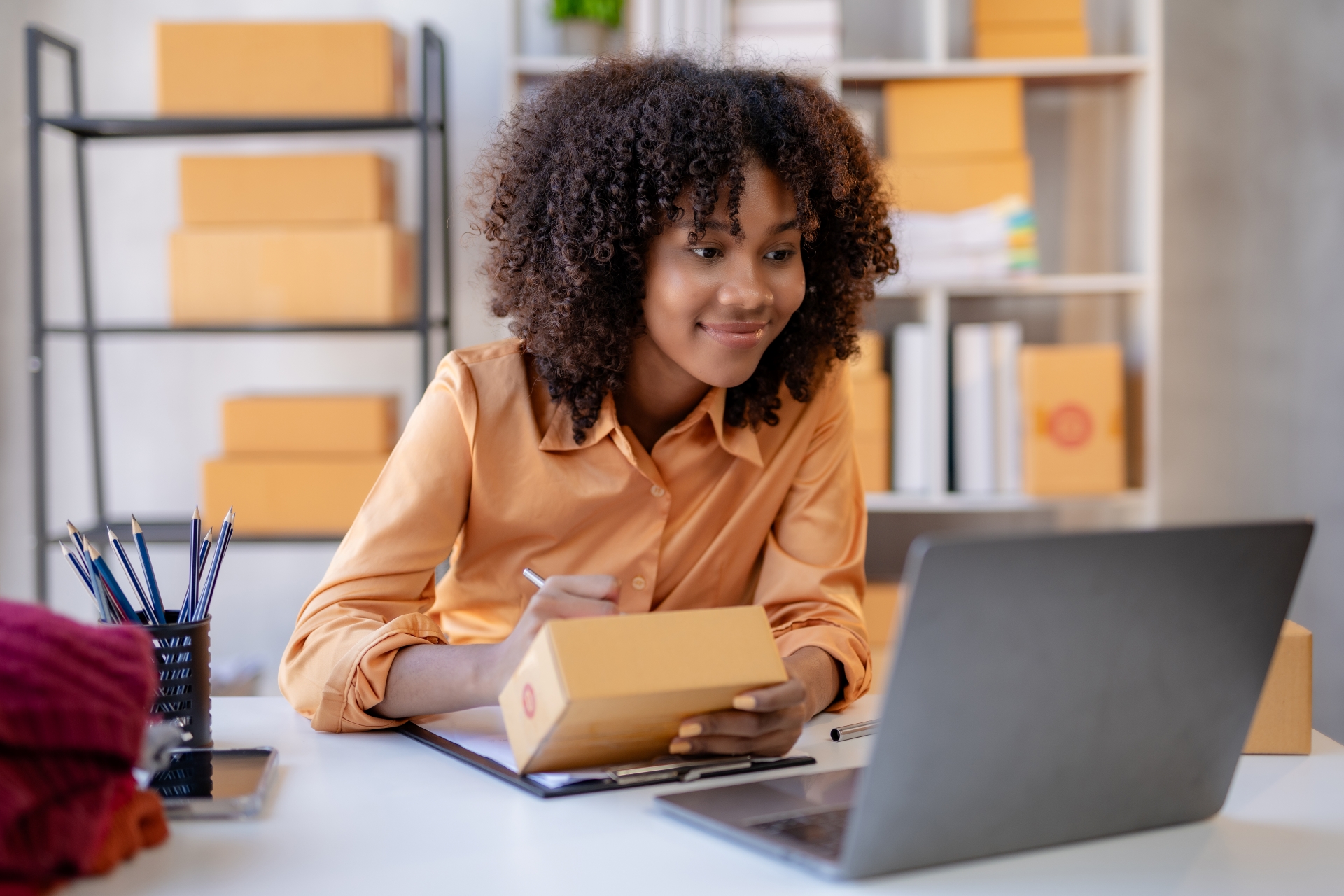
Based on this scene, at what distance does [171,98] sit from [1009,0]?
1649 millimetres

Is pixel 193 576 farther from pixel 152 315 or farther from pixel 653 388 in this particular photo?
pixel 152 315

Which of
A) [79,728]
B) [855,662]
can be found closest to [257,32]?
[855,662]

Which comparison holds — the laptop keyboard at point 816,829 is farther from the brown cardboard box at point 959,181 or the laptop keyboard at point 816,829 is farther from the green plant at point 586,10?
the green plant at point 586,10

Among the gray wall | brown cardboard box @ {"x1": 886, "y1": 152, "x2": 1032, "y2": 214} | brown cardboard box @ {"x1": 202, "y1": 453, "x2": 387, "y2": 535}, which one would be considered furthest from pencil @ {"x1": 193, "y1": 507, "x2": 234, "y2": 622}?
the gray wall

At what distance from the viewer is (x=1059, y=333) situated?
2604mm

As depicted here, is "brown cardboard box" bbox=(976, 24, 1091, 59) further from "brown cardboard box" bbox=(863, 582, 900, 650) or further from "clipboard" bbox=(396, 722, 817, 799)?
"clipboard" bbox=(396, 722, 817, 799)

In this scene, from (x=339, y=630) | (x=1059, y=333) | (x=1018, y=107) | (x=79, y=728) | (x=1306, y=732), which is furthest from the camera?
(x=1059, y=333)

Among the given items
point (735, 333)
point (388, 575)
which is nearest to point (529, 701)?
point (388, 575)

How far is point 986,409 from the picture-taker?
2.34 m

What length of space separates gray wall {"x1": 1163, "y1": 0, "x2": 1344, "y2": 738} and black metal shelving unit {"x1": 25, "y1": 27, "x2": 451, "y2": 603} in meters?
1.55

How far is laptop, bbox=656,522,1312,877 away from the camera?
23.0 inches

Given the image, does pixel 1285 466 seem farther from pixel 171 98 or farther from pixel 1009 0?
pixel 171 98

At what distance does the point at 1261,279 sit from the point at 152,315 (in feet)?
7.95

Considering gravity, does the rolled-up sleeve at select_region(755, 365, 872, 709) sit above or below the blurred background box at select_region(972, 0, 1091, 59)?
below
